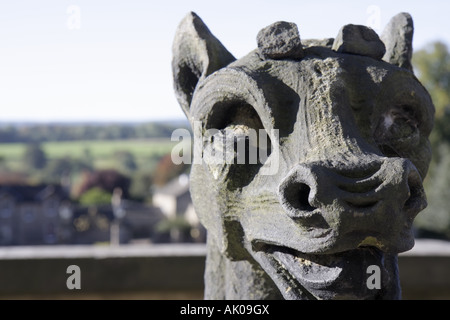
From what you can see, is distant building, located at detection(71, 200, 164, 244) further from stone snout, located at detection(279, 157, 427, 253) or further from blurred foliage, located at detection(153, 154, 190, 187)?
stone snout, located at detection(279, 157, 427, 253)

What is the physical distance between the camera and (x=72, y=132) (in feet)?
330

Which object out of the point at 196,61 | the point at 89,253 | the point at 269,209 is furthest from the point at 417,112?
the point at 89,253

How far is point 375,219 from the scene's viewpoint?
163cm

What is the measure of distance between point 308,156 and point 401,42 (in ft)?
2.26

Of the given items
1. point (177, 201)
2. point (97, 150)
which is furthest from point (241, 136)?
point (97, 150)

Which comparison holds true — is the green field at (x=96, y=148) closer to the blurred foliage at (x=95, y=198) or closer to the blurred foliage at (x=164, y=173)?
the blurred foliage at (x=164, y=173)

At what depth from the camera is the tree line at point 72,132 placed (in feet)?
310

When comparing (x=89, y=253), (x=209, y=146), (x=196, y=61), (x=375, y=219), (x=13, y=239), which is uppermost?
(x=196, y=61)

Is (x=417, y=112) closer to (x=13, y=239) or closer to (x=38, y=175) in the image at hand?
(x=13, y=239)

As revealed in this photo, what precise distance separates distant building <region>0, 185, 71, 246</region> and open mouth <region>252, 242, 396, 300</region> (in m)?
43.4

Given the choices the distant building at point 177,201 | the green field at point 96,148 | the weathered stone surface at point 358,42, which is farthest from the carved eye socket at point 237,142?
the green field at point 96,148

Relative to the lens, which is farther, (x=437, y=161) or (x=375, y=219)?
(x=437, y=161)

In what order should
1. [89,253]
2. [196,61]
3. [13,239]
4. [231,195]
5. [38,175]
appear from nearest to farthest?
1. [231,195]
2. [196,61]
3. [89,253]
4. [13,239]
5. [38,175]

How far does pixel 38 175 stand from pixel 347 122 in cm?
9233
